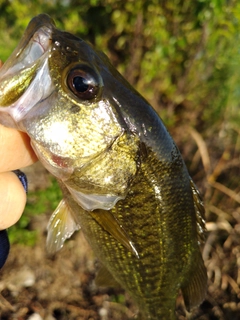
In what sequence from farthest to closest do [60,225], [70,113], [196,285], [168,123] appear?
1. [168,123]
2. [196,285]
3. [60,225]
4. [70,113]

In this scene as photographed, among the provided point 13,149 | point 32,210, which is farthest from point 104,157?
point 32,210

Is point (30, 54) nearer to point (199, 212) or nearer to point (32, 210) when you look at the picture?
point (199, 212)

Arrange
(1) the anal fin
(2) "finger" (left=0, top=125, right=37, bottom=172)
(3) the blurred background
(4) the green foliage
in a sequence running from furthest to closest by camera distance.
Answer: (4) the green foliage → (3) the blurred background → (1) the anal fin → (2) "finger" (left=0, top=125, right=37, bottom=172)

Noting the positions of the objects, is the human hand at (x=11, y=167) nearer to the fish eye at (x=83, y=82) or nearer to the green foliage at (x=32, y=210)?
the fish eye at (x=83, y=82)

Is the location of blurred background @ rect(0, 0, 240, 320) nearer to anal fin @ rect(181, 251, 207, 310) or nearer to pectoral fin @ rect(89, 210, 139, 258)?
anal fin @ rect(181, 251, 207, 310)

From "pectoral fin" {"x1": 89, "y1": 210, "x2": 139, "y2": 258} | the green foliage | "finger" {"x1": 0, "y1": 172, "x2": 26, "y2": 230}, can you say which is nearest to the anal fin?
"pectoral fin" {"x1": 89, "y1": 210, "x2": 139, "y2": 258}

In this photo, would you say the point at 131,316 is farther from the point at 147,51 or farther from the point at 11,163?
the point at 147,51
